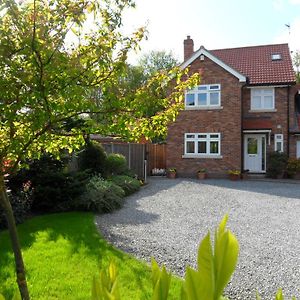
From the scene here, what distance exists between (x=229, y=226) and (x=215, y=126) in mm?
12021

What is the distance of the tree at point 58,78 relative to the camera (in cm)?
238

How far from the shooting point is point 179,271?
5.47 meters

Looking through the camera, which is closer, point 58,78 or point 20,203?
point 58,78

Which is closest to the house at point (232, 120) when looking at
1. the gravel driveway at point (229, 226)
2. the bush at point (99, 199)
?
the gravel driveway at point (229, 226)

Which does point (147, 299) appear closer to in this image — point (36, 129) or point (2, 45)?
point (36, 129)

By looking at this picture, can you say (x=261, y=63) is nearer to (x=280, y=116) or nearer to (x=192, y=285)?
(x=280, y=116)

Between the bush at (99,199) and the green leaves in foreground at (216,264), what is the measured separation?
8.87 m

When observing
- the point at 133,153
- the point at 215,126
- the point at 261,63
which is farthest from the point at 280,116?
the point at 133,153

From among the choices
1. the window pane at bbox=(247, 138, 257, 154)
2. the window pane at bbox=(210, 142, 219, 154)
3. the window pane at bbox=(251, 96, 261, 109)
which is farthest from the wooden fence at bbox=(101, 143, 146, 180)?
the window pane at bbox=(251, 96, 261, 109)

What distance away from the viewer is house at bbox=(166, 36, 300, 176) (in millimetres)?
19844

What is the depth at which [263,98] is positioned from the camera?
66.7 ft

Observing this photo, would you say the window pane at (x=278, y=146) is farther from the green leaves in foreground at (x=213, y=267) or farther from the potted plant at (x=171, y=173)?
the green leaves in foreground at (x=213, y=267)

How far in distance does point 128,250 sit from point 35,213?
4008 millimetres

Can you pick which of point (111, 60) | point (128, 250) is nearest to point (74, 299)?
point (128, 250)
